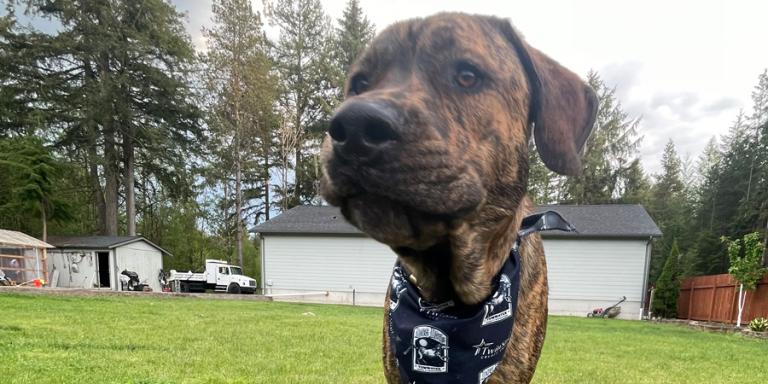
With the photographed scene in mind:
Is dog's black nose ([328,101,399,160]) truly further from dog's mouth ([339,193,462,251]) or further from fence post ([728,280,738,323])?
fence post ([728,280,738,323])

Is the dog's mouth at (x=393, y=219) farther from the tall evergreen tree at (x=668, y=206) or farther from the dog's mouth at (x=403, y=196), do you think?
the tall evergreen tree at (x=668, y=206)

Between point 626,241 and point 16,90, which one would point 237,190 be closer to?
point 16,90

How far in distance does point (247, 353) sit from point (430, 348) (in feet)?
14.5

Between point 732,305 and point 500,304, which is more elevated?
point 500,304

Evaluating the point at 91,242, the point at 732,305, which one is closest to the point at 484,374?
the point at 732,305

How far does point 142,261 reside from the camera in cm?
2648

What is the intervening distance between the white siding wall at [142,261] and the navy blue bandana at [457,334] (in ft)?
85.0

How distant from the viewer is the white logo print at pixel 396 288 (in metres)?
2.41

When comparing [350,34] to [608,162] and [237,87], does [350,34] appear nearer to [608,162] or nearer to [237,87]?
[237,87]

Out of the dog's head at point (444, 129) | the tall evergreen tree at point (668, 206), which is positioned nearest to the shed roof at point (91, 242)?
the dog's head at point (444, 129)

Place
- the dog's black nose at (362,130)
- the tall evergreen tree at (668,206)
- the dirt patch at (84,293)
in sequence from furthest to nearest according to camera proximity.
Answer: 1. the tall evergreen tree at (668,206)
2. the dirt patch at (84,293)
3. the dog's black nose at (362,130)

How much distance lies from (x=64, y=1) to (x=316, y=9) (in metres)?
14.2

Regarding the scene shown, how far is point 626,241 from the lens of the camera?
67.0 feet

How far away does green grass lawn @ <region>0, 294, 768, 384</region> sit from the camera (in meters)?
4.62
